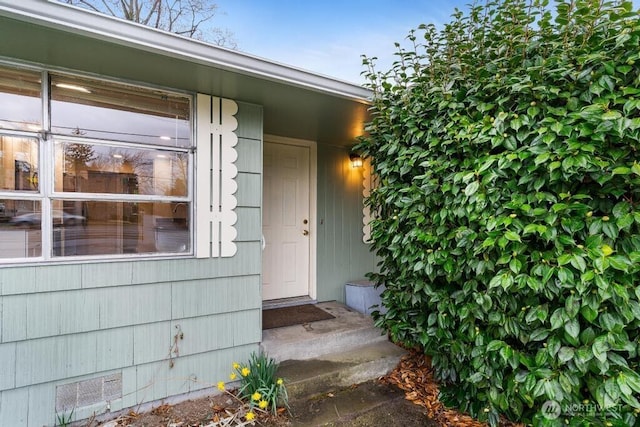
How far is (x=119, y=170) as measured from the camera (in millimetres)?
2215

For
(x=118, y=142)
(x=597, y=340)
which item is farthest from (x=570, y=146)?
(x=118, y=142)

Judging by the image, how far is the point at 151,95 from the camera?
231cm

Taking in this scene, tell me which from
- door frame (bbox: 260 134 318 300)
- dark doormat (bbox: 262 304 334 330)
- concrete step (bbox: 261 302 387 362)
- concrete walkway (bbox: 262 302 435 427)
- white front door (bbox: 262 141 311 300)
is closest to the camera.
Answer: concrete walkway (bbox: 262 302 435 427)

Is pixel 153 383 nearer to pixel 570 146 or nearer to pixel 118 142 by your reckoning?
pixel 118 142

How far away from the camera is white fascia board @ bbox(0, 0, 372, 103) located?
1.52 m

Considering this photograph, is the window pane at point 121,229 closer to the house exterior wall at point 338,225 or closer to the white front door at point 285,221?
the white front door at point 285,221

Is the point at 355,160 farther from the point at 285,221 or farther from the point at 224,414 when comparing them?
the point at 224,414

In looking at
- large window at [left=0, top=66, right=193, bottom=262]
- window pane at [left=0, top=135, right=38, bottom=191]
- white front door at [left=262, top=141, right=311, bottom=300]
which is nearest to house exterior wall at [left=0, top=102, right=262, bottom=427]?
large window at [left=0, top=66, right=193, bottom=262]

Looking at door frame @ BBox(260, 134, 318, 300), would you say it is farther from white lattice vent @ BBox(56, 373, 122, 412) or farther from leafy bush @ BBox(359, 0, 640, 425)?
white lattice vent @ BBox(56, 373, 122, 412)

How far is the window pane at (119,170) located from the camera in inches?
81.0

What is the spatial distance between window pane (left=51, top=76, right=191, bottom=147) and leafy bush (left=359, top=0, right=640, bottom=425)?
5.57 feet

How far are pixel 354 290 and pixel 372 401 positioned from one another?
1.53 meters

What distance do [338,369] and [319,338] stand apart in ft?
1.07

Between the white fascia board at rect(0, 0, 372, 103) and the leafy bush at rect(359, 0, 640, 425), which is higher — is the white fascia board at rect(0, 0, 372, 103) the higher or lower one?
the higher one
